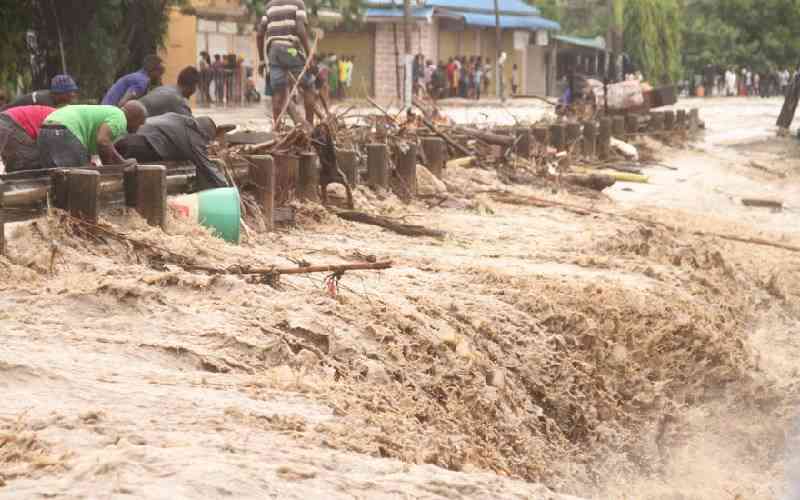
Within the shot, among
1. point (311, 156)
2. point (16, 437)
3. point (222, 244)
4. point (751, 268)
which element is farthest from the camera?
point (751, 268)

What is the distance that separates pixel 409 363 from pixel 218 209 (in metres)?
2.50

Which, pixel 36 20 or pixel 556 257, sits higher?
pixel 36 20

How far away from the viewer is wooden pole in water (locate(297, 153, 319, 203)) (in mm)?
11922

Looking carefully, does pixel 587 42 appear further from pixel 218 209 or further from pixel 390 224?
pixel 218 209

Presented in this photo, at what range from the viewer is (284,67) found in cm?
1378

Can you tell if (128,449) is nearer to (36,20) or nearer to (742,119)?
(36,20)

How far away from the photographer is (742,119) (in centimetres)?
4088

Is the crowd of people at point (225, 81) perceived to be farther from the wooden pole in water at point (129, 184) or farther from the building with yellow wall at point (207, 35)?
the wooden pole in water at point (129, 184)

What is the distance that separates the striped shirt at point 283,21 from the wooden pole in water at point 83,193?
5.57 meters

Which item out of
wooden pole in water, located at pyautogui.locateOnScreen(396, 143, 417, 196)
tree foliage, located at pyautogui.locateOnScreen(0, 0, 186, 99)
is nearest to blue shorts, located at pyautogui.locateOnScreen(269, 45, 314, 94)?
wooden pole in water, located at pyautogui.locateOnScreen(396, 143, 417, 196)

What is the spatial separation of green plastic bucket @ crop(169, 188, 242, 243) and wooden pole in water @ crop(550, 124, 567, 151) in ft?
38.3

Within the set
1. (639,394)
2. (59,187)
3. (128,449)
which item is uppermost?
(59,187)

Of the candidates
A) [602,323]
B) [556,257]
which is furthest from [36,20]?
[602,323]

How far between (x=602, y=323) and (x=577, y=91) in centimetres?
1822
